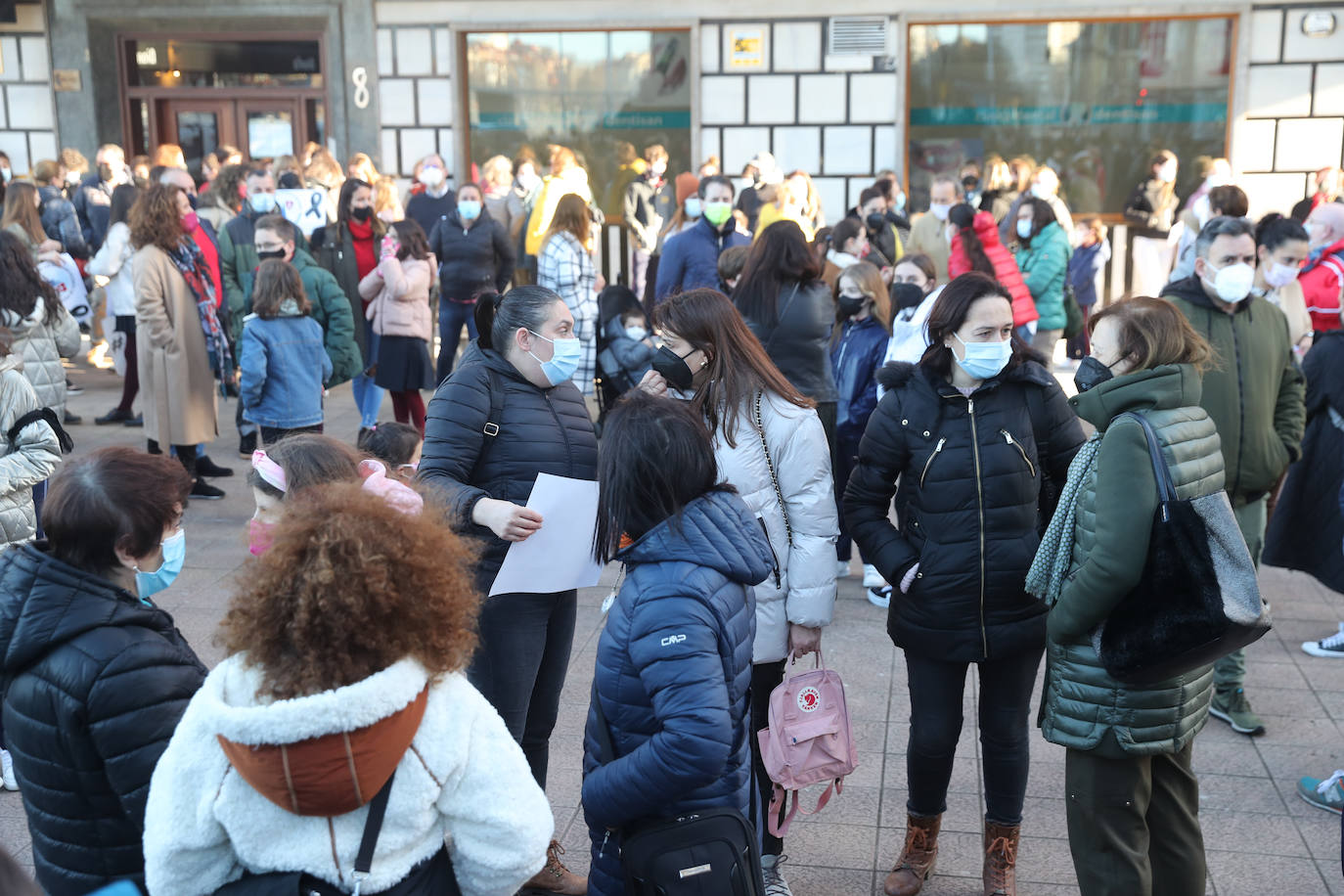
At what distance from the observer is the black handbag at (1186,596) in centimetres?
296

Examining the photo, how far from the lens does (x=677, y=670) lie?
2.47 m

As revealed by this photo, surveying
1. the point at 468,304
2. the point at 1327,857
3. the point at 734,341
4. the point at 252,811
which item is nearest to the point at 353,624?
the point at 252,811

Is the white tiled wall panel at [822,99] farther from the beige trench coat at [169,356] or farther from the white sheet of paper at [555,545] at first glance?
the white sheet of paper at [555,545]

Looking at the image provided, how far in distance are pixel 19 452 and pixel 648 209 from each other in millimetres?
9827

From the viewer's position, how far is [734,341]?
12.0ft

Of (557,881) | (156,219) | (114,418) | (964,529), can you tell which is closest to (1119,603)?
(964,529)

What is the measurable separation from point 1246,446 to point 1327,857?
1.46 m

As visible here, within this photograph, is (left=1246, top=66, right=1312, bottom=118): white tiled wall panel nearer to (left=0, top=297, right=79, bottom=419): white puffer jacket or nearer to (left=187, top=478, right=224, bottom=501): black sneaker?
(left=187, top=478, right=224, bottom=501): black sneaker

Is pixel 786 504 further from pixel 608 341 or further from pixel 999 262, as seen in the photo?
pixel 608 341

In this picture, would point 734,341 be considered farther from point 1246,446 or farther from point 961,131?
point 961,131

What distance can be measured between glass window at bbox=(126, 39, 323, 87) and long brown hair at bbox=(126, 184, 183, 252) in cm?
917

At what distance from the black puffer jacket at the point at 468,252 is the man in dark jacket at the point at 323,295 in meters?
1.86

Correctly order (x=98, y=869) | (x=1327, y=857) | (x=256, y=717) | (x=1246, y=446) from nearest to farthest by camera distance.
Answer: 1. (x=256, y=717)
2. (x=98, y=869)
3. (x=1327, y=857)
4. (x=1246, y=446)

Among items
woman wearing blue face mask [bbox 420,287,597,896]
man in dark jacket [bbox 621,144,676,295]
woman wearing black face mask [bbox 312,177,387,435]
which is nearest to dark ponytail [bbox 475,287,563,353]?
woman wearing blue face mask [bbox 420,287,597,896]
